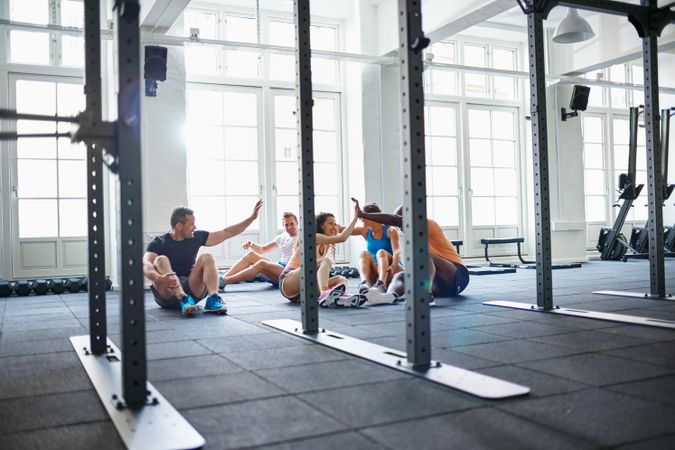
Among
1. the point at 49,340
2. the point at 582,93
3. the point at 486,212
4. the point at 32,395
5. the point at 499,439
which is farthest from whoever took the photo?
the point at 486,212

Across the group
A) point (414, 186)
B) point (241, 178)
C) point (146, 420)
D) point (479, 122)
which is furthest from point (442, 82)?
point (146, 420)

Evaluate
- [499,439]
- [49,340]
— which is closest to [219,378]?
[499,439]

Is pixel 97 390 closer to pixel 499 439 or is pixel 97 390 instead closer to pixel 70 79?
pixel 499 439

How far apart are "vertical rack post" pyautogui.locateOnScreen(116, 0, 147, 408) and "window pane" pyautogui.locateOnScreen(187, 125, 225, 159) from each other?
19.6 ft

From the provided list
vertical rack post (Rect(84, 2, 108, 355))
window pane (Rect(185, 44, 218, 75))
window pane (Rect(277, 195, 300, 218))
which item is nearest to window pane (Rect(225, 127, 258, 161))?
window pane (Rect(277, 195, 300, 218))

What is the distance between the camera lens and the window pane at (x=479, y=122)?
399 inches

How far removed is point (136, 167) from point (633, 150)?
23.6 feet

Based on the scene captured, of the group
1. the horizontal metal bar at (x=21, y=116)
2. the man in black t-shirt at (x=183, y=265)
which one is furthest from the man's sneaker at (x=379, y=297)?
the horizontal metal bar at (x=21, y=116)

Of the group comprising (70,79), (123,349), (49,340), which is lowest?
(49,340)

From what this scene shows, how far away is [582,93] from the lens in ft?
30.4

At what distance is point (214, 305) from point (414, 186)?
8.40 feet

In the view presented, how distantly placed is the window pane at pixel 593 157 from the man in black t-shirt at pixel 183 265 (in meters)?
8.15

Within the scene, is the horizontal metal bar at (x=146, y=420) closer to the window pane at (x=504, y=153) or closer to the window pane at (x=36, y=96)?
the window pane at (x=36, y=96)

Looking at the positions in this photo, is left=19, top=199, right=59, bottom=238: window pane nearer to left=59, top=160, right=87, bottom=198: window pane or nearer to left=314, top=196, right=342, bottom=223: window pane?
left=59, top=160, right=87, bottom=198: window pane
